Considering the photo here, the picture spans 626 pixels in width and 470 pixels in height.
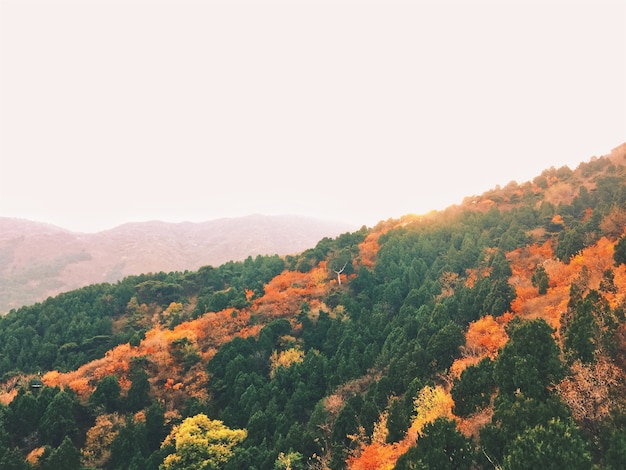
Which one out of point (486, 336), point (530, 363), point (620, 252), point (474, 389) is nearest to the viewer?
point (530, 363)

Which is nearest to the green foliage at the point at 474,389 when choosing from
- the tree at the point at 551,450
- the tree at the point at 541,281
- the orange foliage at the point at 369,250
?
the tree at the point at 551,450

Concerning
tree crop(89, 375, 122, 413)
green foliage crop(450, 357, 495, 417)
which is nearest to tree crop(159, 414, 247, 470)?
tree crop(89, 375, 122, 413)

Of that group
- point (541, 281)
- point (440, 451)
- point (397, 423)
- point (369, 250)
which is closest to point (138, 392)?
point (397, 423)

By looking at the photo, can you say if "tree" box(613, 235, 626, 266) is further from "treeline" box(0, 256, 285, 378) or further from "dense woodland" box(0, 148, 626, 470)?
"treeline" box(0, 256, 285, 378)

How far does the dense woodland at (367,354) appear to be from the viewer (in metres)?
22.3

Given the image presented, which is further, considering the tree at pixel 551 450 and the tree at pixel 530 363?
the tree at pixel 530 363

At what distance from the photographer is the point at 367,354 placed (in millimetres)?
45938

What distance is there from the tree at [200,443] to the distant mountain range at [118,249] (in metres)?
85.3

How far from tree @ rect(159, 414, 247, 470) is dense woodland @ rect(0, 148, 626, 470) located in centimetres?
16

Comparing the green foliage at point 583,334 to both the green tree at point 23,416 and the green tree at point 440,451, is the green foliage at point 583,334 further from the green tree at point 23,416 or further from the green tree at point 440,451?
the green tree at point 23,416

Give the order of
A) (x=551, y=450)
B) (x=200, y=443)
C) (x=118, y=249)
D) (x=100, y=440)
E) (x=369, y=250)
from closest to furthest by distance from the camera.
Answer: (x=551, y=450) < (x=200, y=443) < (x=100, y=440) < (x=369, y=250) < (x=118, y=249)

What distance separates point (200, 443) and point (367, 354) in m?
20.2

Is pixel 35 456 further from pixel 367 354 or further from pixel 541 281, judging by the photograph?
pixel 541 281

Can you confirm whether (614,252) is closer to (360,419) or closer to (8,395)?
(360,419)
